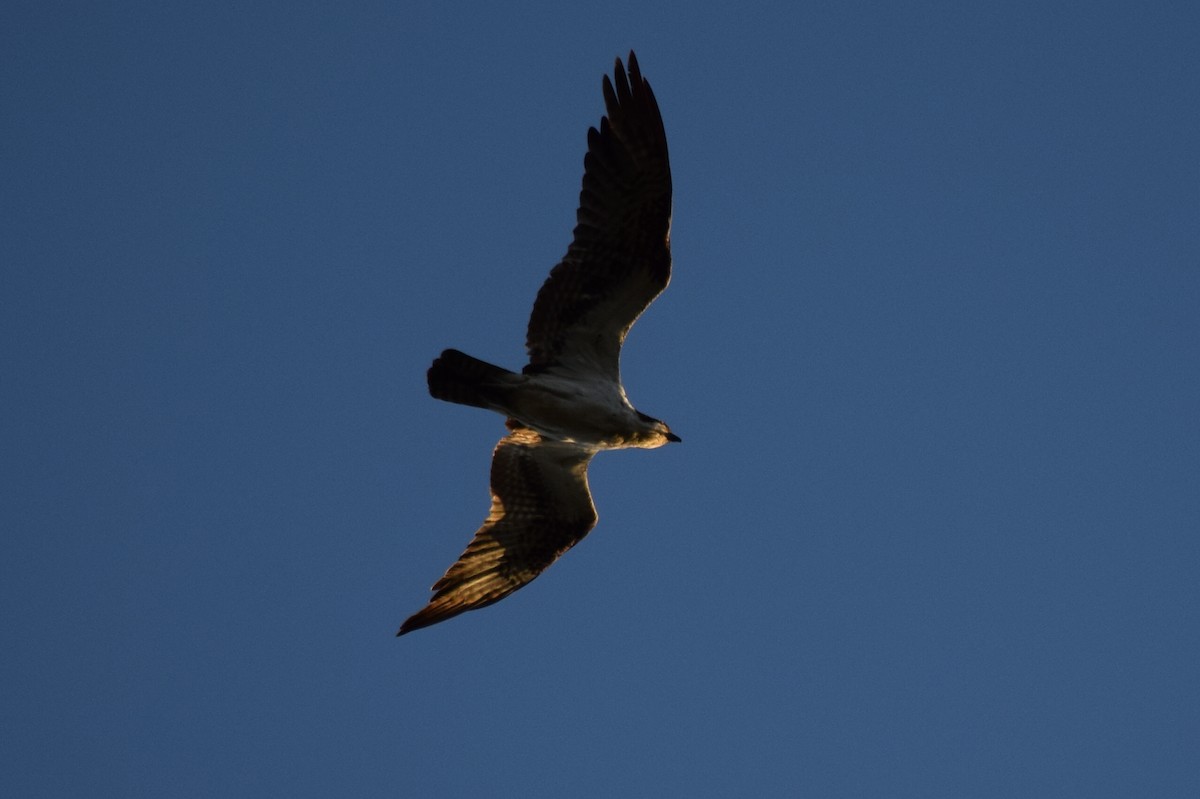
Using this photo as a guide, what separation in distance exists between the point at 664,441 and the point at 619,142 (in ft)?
8.09

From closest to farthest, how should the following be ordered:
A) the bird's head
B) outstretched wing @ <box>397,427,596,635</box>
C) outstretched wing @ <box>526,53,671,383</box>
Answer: outstretched wing @ <box>526,53,671,383</box> < the bird's head < outstretched wing @ <box>397,427,596,635</box>

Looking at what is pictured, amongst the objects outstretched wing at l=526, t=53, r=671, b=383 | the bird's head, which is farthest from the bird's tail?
the bird's head

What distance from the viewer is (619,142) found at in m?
9.03

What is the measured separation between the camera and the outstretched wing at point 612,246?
902cm

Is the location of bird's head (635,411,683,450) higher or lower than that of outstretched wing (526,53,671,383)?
lower

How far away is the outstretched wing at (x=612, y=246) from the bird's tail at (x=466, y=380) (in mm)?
419

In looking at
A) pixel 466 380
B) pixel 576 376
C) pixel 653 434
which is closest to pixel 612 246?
pixel 576 376

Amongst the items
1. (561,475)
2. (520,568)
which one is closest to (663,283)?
(561,475)

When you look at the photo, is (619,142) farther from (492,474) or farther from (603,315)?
(492,474)

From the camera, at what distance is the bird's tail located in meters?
9.05

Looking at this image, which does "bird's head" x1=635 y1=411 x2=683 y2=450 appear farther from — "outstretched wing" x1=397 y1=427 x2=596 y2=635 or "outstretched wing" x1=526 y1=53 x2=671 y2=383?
"outstretched wing" x1=397 y1=427 x2=596 y2=635

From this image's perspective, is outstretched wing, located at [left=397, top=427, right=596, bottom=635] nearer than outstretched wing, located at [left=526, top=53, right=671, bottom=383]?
No

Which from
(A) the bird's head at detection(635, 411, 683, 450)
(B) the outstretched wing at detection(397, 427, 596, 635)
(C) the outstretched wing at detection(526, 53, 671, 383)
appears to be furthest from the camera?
(B) the outstretched wing at detection(397, 427, 596, 635)

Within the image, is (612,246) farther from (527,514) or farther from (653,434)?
(527,514)
